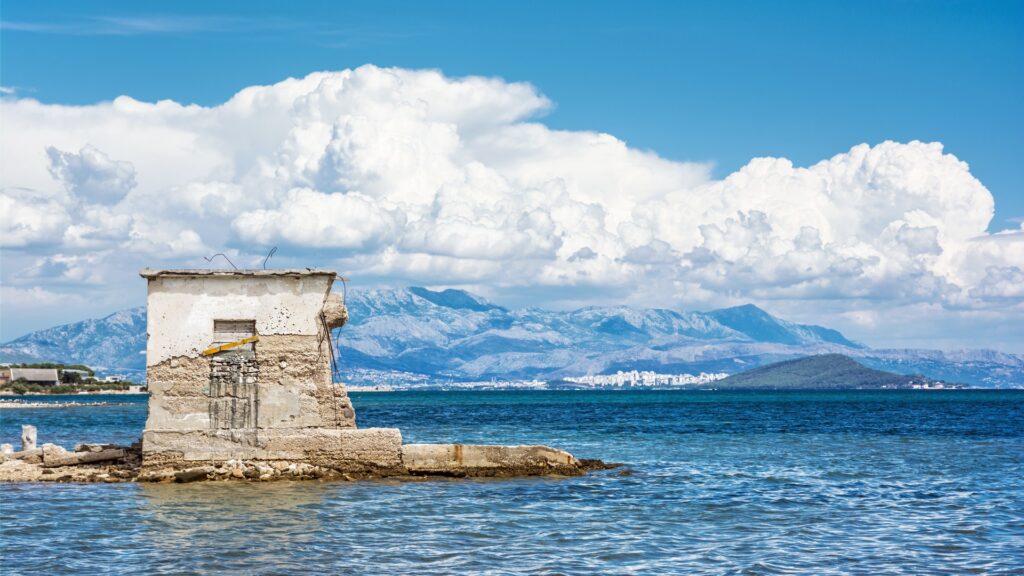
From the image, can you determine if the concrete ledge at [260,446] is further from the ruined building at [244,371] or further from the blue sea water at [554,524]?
the blue sea water at [554,524]

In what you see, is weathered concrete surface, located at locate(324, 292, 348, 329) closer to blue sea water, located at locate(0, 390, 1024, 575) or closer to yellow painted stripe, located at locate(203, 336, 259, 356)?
yellow painted stripe, located at locate(203, 336, 259, 356)

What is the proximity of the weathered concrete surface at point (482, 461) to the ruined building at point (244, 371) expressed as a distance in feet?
4.05

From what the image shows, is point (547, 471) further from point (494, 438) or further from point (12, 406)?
point (12, 406)

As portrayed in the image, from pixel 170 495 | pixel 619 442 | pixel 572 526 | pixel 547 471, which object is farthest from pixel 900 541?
pixel 619 442

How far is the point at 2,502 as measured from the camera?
2041 cm

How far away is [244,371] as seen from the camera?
A: 76.6ft

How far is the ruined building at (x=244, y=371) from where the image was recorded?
76.3 ft

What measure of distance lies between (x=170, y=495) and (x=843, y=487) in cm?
1353

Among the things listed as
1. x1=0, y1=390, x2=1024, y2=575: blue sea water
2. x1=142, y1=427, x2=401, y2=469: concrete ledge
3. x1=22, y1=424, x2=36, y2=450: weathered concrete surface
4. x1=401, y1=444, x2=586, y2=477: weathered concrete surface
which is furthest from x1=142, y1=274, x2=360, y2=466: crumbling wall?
x1=22, y1=424, x2=36, y2=450: weathered concrete surface

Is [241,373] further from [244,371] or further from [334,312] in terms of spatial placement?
[334,312]

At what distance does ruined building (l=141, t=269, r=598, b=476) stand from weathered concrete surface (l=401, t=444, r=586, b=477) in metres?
1.23

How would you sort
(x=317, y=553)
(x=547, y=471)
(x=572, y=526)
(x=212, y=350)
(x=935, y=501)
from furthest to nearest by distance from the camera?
(x=547, y=471), (x=212, y=350), (x=935, y=501), (x=572, y=526), (x=317, y=553)

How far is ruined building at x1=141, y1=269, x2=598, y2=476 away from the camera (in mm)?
23266

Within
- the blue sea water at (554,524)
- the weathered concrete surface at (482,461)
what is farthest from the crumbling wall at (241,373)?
the weathered concrete surface at (482,461)
